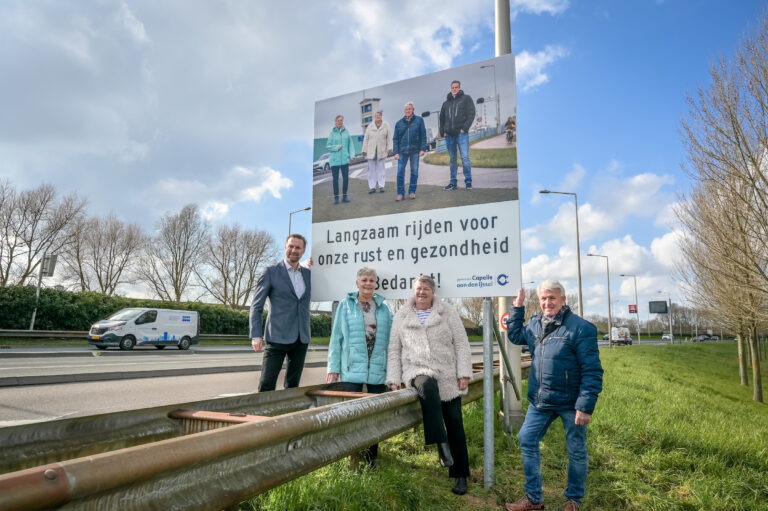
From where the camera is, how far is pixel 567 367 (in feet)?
11.7

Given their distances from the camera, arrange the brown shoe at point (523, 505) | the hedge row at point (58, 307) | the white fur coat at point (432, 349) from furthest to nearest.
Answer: the hedge row at point (58, 307)
the white fur coat at point (432, 349)
the brown shoe at point (523, 505)

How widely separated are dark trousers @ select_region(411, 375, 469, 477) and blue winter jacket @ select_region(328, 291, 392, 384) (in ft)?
1.40

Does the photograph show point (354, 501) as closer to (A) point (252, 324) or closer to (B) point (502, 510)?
(B) point (502, 510)

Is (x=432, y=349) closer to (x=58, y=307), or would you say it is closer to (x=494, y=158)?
(x=494, y=158)

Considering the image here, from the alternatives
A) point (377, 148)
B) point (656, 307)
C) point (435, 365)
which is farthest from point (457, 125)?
point (656, 307)

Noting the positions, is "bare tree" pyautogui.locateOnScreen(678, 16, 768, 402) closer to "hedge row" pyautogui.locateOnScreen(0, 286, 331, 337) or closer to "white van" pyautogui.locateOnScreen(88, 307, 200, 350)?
"white van" pyautogui.locateOnScreen(88, 307, 200, 350)

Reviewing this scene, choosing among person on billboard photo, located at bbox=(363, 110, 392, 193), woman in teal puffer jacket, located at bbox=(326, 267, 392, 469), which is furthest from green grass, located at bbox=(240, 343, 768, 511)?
person on billboard photo, located at bbox=(363, 110, 392, 193)

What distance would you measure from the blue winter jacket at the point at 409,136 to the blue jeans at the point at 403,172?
49mm

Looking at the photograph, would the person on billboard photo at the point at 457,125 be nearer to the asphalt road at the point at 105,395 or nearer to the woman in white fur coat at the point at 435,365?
the woman in white fur coat at the point at 435,365

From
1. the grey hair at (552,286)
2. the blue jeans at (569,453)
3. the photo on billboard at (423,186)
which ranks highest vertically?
the photo on billboard at (423,186)

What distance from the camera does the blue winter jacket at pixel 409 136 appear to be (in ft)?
14.6

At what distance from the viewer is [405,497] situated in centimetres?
318

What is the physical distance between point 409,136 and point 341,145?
0.77 m

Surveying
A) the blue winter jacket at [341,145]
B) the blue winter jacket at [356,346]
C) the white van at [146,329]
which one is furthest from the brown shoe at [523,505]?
the white van at [146,329]
